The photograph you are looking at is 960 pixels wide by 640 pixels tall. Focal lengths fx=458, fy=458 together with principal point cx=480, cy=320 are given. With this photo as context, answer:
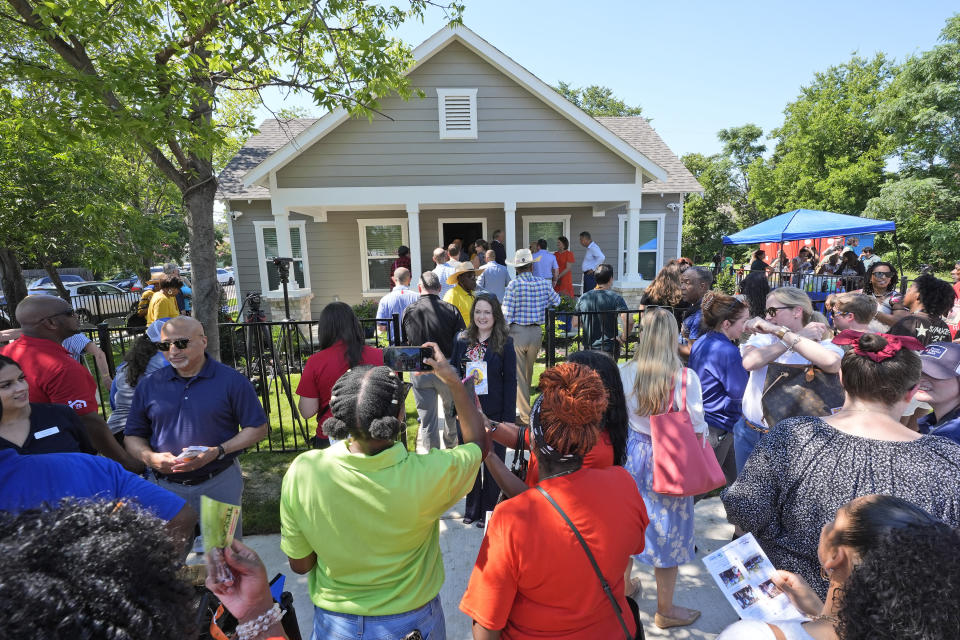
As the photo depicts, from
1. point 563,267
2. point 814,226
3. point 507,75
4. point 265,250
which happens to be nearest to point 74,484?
point 563,267

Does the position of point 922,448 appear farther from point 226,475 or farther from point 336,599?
point 226,475

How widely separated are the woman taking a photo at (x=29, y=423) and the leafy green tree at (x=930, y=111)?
1322 inches

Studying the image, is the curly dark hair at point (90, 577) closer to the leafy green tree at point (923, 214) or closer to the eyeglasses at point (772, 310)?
the eyeglasses at point (772, 310)

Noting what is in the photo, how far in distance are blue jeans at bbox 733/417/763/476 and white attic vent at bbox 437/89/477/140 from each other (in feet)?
29.7

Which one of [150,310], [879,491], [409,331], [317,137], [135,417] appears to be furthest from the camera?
[317,137]

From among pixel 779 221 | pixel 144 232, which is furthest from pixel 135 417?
pixel 779 221

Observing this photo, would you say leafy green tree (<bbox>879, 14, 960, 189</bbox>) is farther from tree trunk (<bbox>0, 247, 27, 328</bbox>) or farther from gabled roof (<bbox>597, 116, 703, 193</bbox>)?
tree trunk (<bbox>0, 247, 27, 328</bbox>)

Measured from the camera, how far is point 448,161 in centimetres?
1064

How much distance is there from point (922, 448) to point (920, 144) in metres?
33.0

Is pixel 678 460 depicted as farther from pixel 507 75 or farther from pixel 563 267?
pixel 507 75

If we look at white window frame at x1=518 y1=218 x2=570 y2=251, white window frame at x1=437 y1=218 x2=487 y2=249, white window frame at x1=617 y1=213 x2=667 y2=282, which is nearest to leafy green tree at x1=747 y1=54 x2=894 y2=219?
white window frame at x1=617 y1=213 x2=667 y2=282

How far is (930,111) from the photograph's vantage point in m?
23.0

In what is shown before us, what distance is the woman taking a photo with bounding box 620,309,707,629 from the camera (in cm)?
272

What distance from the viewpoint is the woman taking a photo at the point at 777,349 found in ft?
8.93
